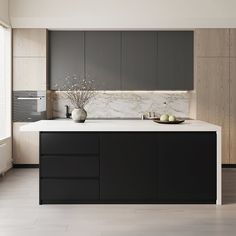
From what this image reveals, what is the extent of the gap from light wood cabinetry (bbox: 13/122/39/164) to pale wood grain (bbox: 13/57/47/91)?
2.09 feet

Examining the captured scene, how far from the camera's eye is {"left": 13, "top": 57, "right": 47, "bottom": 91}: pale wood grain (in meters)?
6.62

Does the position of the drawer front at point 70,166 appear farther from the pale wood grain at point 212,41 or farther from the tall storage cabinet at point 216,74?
the pale wood grain at point 212,41

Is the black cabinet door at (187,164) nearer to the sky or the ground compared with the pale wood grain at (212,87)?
nearer to the ground

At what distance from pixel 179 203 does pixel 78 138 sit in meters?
1.26

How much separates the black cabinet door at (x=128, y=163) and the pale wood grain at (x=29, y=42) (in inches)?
111

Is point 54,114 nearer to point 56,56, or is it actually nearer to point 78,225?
point 56,56

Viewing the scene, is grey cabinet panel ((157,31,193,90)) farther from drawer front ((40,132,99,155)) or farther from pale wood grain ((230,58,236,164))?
drawer front ((40,132,99,155))

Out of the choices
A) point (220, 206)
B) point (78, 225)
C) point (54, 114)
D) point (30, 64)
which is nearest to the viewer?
point (78, 225)

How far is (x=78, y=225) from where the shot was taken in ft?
12.0

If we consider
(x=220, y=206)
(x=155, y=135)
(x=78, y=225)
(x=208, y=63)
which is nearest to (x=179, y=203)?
(x=220, y=206)

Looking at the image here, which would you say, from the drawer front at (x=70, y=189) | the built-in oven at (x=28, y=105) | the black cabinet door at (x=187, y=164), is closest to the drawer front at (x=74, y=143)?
the drawer front at (x=70, y=189)

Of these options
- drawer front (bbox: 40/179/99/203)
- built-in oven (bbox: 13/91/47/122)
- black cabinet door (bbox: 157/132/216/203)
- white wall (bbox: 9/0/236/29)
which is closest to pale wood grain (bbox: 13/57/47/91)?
built-in oven (bbox: 13/91/47/122)

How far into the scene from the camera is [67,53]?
6.75 metres

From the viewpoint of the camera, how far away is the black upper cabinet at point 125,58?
6750 millimetres
